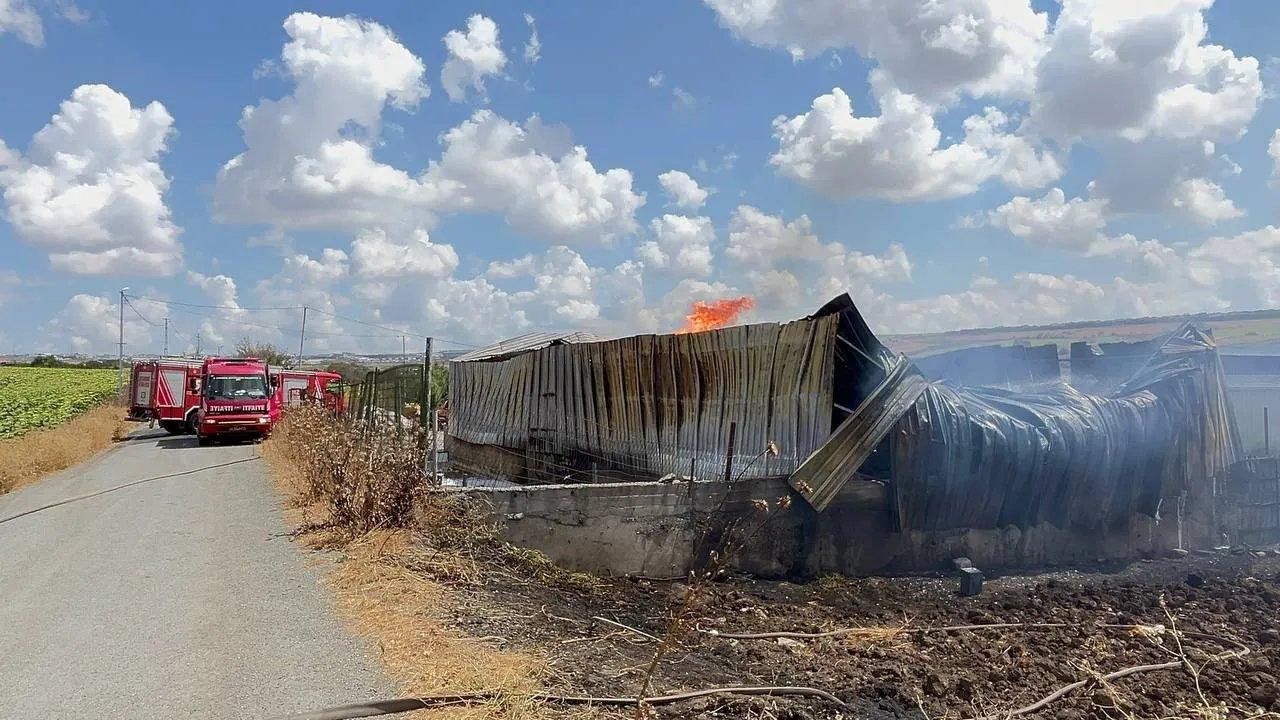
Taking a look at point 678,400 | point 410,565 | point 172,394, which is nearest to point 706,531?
point 678,400

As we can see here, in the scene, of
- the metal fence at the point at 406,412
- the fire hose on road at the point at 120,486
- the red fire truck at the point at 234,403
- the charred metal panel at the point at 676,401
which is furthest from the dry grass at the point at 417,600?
the red fire truck at the point at 234,403

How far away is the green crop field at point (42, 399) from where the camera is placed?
2838 centimetres

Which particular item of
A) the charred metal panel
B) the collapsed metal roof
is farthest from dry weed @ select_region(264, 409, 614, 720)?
the charred metal panel

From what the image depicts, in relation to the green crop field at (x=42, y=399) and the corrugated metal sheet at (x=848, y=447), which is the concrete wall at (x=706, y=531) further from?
the green crop field at (x=42, y=399)

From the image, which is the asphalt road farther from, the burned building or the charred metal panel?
the charred metal panel

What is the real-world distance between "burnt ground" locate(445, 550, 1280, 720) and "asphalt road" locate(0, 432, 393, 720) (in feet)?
3.90

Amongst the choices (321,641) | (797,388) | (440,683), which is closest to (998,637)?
(797,388)

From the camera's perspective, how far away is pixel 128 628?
6.25 metres

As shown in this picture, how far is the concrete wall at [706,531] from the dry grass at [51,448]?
1323 centimetres

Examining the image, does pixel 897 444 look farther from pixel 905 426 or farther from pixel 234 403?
pixel 234 403

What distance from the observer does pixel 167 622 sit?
6.35m

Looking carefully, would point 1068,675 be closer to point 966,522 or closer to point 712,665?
point 712,665

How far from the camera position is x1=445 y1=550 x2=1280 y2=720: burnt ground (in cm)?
508

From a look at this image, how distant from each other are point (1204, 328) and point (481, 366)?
1308 centimetres
